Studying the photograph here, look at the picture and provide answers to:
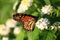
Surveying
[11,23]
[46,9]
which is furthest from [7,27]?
[46,9]

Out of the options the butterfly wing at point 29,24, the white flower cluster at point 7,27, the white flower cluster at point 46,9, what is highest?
the white flower cluster at point 46,9

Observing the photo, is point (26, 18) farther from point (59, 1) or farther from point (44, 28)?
point (59, 1)

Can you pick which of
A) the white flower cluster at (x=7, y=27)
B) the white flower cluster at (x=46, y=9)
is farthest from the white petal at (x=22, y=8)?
the white flower cluster at (x=7, y=27)

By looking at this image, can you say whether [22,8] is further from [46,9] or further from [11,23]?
[11,23]

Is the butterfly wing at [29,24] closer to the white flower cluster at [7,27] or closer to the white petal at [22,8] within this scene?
the white petal at [22,8]

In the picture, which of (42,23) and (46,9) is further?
(46,9)
